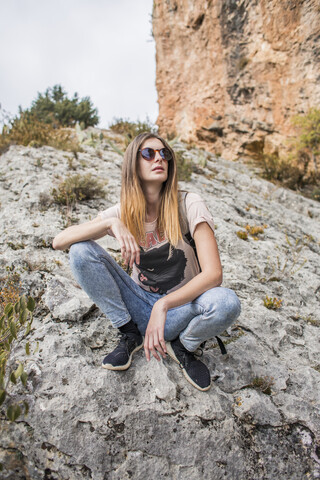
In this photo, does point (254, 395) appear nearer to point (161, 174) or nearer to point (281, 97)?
point (161, 174)

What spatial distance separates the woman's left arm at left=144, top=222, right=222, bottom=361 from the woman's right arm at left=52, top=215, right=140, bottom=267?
1.25 feet

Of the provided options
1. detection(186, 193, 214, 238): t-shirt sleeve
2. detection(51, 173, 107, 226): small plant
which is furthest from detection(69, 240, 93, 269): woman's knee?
detection(51, 173, 107, 226): small plant

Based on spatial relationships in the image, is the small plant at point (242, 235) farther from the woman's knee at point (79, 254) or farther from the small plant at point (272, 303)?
the woman's knee at point (79, 254)

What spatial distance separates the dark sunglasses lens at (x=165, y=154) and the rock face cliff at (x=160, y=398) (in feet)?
4.58

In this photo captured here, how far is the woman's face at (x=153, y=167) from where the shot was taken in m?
2.35

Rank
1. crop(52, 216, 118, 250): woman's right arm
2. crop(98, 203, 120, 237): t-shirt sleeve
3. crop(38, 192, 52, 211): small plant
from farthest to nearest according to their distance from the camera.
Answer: crop(38, 192, 52, 211): small plant < crop(98, 203, 120, 237): t-shirt sleeve < crop(52, 216, 118, 250): woman's right arm

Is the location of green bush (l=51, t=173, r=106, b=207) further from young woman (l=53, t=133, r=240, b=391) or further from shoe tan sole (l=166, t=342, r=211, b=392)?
shoe tan sole (l=166, t=342, r=211, b=392)

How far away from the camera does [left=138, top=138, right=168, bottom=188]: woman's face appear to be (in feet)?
7.70

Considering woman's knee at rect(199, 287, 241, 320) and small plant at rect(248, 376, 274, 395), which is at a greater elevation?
woman's knee at rect(199, 287, 241, 320)

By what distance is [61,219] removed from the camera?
4000 mm

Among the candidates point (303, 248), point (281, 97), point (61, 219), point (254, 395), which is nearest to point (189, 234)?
point (254, 395)

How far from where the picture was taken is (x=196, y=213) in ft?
6.97

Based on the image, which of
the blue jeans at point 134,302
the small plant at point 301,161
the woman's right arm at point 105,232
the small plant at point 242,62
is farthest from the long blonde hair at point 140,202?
the small plant at point 242,62

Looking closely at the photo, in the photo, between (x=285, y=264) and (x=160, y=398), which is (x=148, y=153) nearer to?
(x=160, y=398)
